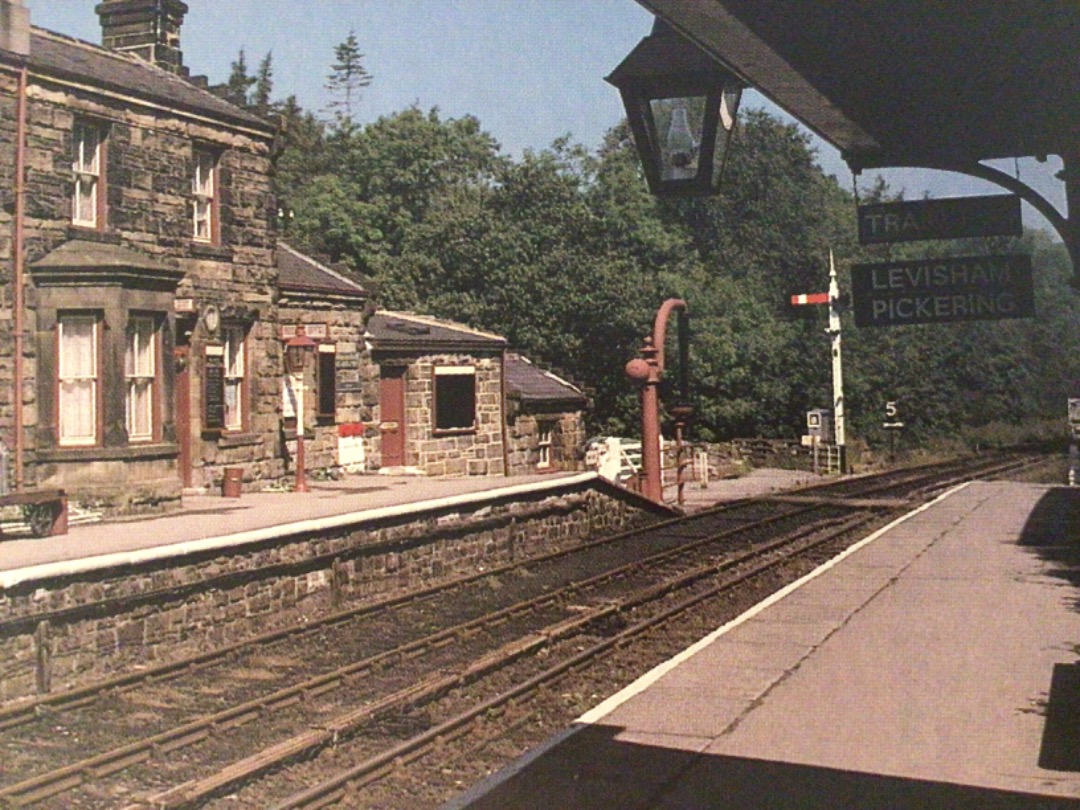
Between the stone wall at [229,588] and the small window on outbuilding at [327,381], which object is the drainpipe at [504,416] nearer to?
the small window on outbuilding at [327,381]

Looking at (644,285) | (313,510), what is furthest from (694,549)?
(644,285)

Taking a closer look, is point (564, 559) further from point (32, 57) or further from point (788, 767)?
point (788, 767)

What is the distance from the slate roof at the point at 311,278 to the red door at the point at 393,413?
2.26 m

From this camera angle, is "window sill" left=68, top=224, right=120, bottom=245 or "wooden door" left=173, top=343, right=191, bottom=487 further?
"wooden door" left=173, top=343, right=191, bottom=487

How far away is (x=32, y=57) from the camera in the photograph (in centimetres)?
1788

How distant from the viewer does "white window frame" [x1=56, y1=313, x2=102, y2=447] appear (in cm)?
1770

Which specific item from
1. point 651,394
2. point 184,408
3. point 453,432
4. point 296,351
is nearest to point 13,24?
point 184,408

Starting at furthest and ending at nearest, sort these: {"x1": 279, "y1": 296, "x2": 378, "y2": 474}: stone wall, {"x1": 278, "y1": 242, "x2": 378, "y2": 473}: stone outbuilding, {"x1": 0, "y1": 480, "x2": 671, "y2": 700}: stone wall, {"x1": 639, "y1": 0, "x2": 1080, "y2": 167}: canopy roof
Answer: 1. {"x1": 279, "y1": 296, "x2": 378, "y2": 474}: stone wall
2. {"x1": 278, "y1": 242, "x2": 378, "y2": 473}: stone outbuilding
3. {"x1": 0, "y1": 480, "x2": 671, "y2": 700}: stone wall
4. {"x1": 639, "y1": 0, "x2": 1080, "y2": 167}: canopy roof

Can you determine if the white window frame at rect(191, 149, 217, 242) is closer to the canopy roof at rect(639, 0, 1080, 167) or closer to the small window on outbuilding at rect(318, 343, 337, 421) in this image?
the small window on outbuilding at rect(318, 343, 337, 421)

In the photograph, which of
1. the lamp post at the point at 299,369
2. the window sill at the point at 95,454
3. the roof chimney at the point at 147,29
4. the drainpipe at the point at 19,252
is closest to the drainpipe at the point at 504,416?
the lamp post at the point at 299,369

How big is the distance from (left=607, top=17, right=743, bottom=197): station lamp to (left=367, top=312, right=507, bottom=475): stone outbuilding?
21215 mm

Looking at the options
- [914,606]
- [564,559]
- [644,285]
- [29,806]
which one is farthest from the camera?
[644,285]

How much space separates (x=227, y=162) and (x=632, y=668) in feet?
41.8

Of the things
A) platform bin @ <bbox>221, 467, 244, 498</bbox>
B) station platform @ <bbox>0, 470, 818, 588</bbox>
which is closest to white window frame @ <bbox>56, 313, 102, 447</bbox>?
station platform @ <bbox>0, 470, 818, 588</bbox>
